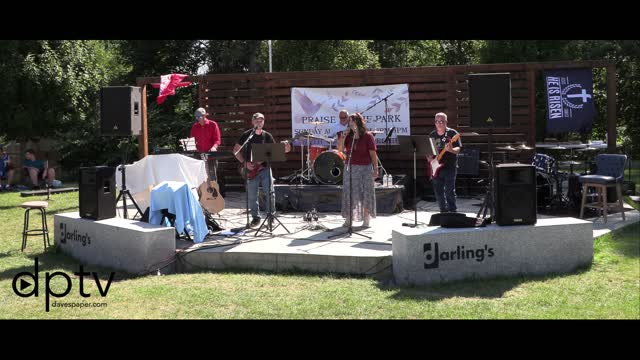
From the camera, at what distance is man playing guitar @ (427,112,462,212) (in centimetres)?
959

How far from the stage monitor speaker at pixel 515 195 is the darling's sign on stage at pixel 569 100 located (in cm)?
627

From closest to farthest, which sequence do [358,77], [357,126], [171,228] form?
[171,228] < [357,126] < [358,77]

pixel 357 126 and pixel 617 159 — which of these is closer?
pixel 357 126

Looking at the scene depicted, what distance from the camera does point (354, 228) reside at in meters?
9.95

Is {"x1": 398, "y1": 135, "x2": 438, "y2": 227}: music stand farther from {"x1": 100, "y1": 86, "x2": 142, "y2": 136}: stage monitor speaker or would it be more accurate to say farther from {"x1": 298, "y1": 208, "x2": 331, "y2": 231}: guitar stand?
{"x1": 100, "y1": 86, "x2": 142, "y2": 136}: stage monitor speaker

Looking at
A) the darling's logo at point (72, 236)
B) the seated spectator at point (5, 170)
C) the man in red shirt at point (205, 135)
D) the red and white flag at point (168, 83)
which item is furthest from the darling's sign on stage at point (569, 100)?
the seated spectator at point (5, 170)

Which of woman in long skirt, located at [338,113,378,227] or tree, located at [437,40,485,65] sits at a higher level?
tree, located at [437,40,485,65]

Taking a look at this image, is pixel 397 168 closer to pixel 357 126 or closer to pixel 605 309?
pixel 357 126

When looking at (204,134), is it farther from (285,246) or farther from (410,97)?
(410,97)

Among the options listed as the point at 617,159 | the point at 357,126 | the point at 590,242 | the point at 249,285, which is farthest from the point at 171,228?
the point at 617,159

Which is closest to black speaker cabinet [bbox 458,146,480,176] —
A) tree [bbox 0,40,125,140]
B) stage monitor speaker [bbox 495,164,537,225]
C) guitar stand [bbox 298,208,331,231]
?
guitar stand [bbox 298,208,331,231]

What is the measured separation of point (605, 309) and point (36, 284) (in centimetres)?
620

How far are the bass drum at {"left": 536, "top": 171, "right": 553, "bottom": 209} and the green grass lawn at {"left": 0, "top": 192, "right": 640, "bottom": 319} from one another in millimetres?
3176
